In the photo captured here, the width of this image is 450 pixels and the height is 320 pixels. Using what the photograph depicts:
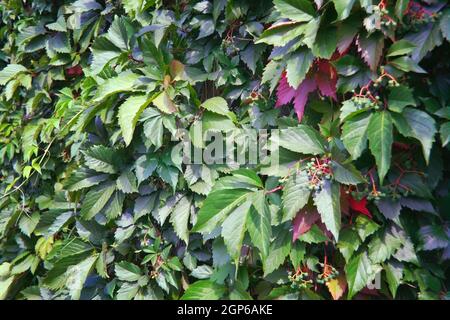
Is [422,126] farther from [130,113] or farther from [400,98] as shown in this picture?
[130,113]

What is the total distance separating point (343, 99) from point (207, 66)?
513 millimetres

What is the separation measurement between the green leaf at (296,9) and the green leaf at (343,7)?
4.1 inches

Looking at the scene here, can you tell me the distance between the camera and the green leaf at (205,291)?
1.35 meters

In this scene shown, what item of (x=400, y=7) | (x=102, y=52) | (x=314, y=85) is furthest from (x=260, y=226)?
(x=102, y=52)

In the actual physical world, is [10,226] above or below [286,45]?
→ below

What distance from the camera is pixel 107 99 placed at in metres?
1.52

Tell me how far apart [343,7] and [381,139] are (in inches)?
13.2

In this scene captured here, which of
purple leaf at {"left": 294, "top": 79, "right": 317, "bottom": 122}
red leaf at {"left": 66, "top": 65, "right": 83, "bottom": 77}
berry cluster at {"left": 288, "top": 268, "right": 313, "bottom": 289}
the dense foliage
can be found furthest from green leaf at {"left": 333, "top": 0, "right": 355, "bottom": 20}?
red leaf at {"left": 66, "top": 65, "right": 83, "bottom": 77}

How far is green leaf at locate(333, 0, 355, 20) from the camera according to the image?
3.46ft

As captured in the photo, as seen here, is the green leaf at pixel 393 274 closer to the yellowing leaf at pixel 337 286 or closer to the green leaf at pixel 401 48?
the yellowing leaf at pixel 337 286

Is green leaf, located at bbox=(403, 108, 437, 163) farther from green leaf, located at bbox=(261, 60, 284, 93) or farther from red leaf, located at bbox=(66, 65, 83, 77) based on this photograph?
red leaf, located at bbox=(66, 65, 83, 77)

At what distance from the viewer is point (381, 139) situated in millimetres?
1030

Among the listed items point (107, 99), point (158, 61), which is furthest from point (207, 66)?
point (107, 99)
